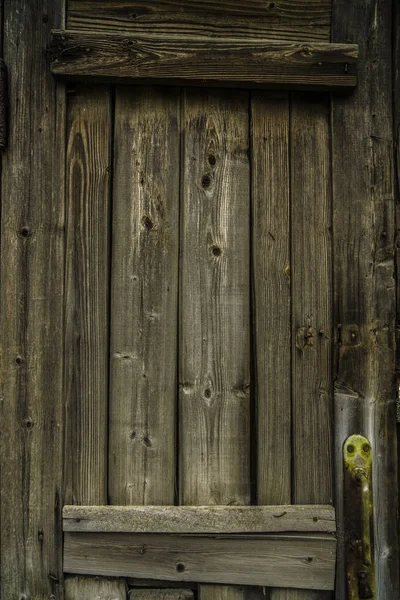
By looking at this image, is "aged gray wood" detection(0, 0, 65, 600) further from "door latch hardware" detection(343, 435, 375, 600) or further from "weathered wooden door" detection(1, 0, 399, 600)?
"door latch hardware" detection(343, 435, 375, 600)

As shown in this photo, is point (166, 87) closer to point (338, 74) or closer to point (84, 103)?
point (84, 103)

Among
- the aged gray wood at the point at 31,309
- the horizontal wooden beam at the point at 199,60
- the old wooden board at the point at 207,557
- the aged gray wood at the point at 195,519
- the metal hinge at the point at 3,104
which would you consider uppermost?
the horizontal wooden beam at the point at 199,60

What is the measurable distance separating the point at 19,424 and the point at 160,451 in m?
0.40

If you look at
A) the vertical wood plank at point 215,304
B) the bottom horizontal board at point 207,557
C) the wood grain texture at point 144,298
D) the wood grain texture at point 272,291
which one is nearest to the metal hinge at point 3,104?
the wood grain texture at point 144,298

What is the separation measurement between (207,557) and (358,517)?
44 centimetres

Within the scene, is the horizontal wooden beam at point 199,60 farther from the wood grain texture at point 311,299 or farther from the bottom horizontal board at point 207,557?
the bottom horizontal board at point 207,557

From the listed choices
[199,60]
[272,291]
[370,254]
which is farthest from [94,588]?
[199,60]

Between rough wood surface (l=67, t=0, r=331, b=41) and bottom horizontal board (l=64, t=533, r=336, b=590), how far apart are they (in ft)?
4.69

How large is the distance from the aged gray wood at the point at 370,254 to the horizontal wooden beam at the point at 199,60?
0.33 ft

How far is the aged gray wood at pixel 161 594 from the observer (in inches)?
65.9

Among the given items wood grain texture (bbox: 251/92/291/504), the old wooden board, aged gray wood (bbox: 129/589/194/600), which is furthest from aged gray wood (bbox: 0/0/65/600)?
wood grain texture (bbox: 251/92/291/504)

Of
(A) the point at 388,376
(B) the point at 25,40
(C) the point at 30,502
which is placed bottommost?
(C) the point at 30,502

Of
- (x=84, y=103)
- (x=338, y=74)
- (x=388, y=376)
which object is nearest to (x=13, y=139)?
(x=84, y=103)

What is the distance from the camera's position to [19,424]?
170 centimetres
